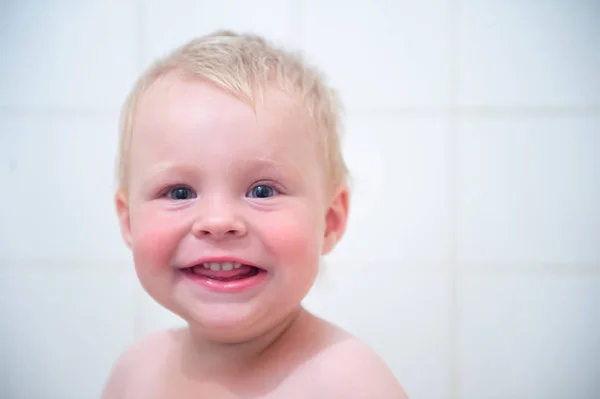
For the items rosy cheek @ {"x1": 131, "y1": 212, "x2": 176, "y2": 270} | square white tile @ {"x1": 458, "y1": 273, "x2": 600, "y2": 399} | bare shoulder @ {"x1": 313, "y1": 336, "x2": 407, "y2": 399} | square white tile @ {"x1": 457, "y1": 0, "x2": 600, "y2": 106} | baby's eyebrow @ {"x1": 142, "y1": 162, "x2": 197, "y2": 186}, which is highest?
square white tile @ {"x1": 457, "y1": 0, "x2": 600, "y2": 106}

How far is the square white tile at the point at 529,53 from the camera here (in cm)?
96

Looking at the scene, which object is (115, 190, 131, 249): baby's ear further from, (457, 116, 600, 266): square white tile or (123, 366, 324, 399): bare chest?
(457, 116, 600, 266): square white tile

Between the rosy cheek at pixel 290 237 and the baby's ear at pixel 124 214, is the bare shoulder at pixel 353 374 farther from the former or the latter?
the baby's ear at pixel 124 214

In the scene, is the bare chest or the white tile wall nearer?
the bare chest

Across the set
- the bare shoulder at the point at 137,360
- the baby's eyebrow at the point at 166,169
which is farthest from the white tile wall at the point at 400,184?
the baby's eyebrow at the point at 166,169

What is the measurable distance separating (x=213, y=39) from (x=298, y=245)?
0.92ft

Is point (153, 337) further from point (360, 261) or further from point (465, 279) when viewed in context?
point (465, 279)

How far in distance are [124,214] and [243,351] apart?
23 centimetres

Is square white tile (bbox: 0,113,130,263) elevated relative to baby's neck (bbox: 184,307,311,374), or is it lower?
elevated

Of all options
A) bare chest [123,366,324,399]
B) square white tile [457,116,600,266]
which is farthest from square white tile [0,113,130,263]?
square white tile [457,116,600,266]

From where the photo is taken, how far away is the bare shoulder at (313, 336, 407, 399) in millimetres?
594

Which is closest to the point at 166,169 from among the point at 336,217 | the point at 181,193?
the point at 181,193

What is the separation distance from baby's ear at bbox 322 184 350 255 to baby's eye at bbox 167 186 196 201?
19 centimetres

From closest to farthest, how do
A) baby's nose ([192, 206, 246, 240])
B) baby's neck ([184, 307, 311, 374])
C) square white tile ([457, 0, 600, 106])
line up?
baby's nose ([192, 206, 246, 240]), baby's neck ([184, 307, 311, 374]), square white tile ([457, 0, 600, 106])
